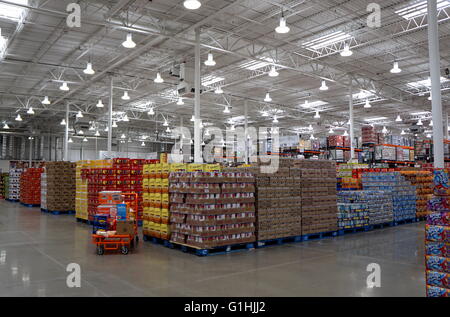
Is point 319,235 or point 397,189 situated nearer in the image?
point 319,235

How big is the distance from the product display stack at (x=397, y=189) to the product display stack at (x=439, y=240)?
8433mm

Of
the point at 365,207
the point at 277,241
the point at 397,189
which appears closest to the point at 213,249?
the point at 277,241

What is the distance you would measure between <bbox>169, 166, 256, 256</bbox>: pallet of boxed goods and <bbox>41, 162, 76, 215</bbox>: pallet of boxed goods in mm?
10957

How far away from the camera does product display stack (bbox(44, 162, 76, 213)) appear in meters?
17.6

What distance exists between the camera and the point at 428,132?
36031 millimetres

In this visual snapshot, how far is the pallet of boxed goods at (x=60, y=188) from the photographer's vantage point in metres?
17.5

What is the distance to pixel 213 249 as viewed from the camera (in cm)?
819

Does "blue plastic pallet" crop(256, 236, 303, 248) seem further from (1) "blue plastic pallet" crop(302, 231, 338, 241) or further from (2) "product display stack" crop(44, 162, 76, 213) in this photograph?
(2) "product display stack" crop(44, 162, 76, 213)

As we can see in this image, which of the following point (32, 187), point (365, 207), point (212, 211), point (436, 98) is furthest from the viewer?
point (32, 187)

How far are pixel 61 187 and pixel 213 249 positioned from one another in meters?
12.3

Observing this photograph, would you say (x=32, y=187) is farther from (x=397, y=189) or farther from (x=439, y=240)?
(x=439, y=240)

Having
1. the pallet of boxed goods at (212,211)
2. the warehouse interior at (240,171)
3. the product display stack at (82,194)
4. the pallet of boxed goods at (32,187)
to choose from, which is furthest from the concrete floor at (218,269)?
the pallet of boxed goods at (32,187)

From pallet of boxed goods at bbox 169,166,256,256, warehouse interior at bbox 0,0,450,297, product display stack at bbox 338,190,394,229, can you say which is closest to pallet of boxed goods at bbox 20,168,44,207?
warehouse interior at bbox 0,0,450,297

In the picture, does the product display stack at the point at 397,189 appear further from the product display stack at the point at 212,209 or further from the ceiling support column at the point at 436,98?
the product display stack at the point at 212,209
